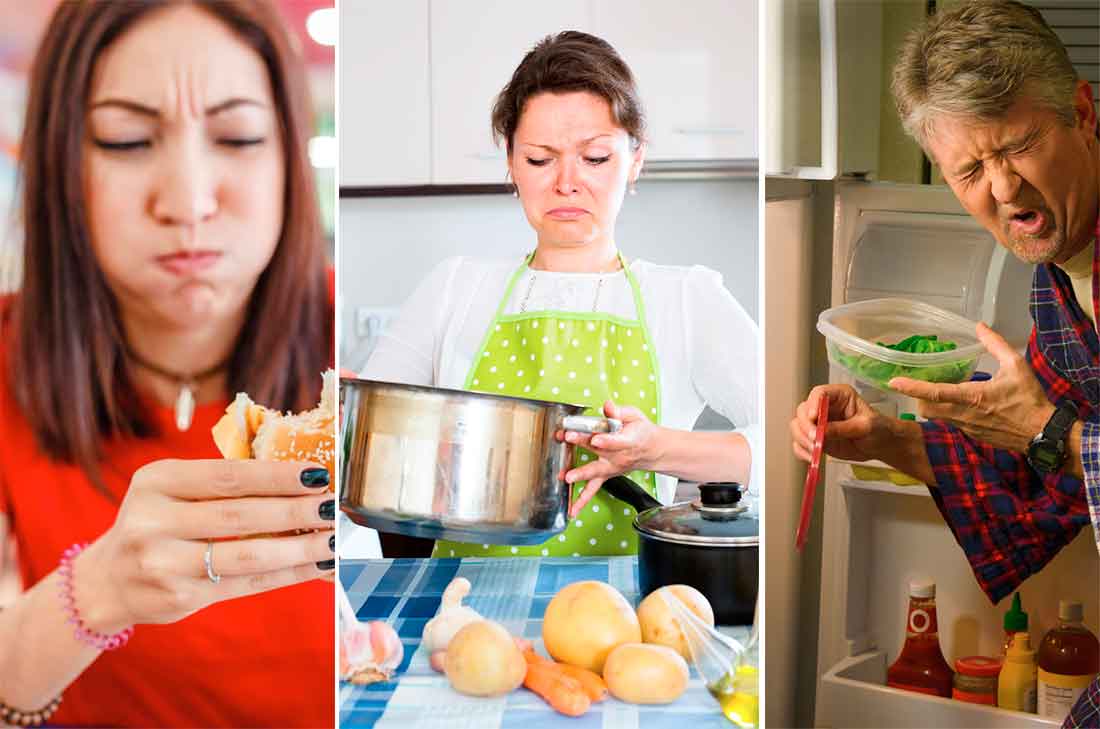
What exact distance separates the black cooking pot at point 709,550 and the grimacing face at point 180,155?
63 centimetres

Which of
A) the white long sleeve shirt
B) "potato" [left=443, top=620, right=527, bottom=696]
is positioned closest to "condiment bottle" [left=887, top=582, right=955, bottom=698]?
the white long sleeve shirt

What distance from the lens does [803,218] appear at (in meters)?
1.80

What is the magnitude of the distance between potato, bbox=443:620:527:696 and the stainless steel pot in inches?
5.3

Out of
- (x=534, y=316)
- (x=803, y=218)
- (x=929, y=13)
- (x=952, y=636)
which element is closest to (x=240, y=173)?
A: (x=534, y=316)

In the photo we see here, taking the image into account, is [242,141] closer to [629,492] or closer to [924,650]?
[629,492]

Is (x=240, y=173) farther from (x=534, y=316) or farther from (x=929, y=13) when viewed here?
(x=929, y=13)

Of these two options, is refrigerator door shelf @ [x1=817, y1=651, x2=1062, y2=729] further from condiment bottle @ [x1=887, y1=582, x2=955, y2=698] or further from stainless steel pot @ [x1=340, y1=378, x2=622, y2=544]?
stainless steel pot @ [x1=340, y1=378, x2=622, y2=544]

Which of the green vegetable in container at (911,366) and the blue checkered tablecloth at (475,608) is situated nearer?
the blue checkered tablecloth at (475,608)

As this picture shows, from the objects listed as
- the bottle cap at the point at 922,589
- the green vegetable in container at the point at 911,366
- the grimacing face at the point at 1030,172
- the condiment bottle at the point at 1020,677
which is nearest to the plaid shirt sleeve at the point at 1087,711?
the condiment bottle at the point at 1020,677

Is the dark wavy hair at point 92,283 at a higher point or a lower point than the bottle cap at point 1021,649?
higher

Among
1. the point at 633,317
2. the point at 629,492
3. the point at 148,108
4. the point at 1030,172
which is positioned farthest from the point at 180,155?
the point at 1030,172

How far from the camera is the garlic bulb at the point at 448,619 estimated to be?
5.31 feet

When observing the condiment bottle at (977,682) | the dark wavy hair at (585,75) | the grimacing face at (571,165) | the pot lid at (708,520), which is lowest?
the condiment bottle at (977,682)

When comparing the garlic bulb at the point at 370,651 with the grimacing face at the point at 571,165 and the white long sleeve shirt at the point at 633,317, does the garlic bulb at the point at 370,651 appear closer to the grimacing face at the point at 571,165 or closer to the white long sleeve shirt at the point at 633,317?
the white long sleeve shirt at the point at 633,317
